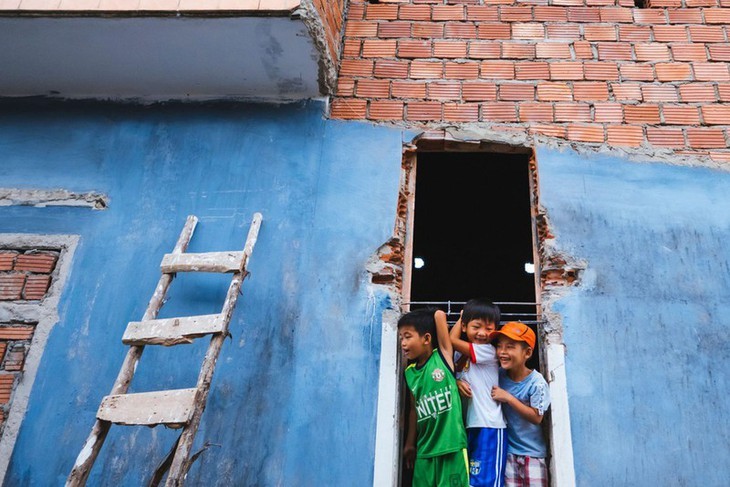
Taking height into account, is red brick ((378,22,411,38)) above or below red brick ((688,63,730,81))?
above

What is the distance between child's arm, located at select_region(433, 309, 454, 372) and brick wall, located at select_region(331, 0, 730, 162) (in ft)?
3.96

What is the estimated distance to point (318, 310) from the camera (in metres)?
3.00

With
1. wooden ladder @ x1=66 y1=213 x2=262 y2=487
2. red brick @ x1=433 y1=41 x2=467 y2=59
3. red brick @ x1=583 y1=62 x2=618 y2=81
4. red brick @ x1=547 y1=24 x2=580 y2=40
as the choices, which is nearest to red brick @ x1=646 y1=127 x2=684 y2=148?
red brick @ x1=583 y1=62 x2=618 y2=81

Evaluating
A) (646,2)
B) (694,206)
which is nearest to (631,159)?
(694,206)

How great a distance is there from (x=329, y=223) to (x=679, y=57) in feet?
7.46

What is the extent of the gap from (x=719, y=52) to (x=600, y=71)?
710mm

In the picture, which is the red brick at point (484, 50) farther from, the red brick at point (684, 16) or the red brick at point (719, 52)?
the red brick at point (719, 52)

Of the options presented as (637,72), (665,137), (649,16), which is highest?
(649,16)

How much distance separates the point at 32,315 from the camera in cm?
309

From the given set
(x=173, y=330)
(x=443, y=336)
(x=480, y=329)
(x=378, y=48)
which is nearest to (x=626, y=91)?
(x=378, y=48)

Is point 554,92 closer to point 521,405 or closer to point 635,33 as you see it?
point 635,33

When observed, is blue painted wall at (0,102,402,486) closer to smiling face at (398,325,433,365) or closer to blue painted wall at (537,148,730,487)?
smiling face at (398,325,433,365)

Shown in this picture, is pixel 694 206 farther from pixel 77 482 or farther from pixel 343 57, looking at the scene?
pixel 77 482

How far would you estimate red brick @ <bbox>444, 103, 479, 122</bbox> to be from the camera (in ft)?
11.3
